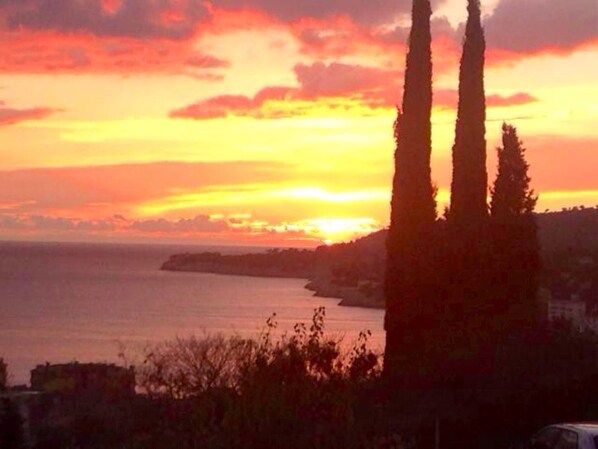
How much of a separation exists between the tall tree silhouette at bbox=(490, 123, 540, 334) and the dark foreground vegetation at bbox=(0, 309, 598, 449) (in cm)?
670

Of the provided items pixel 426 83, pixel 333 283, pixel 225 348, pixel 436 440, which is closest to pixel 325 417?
pixel 436 440

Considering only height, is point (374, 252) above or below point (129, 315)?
above

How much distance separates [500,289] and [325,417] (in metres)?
21.1

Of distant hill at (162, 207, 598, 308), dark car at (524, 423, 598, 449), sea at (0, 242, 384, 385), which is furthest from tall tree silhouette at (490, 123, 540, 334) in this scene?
distant hill at (162, 207, 598, 308)

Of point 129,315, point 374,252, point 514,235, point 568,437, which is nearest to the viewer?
point 568,437

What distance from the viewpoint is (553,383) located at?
22.1 meters

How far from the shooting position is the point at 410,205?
3191 cm

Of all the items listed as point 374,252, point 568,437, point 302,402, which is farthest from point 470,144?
point 374,252

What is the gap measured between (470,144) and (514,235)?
3.64m

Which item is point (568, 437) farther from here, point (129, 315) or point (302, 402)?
point (129, 315)

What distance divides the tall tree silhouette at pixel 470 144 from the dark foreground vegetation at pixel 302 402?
831cm

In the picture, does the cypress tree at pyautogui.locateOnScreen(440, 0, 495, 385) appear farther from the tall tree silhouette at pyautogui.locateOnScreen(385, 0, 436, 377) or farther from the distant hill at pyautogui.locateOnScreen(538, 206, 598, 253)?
the distant hill at pyautogui.locateOnScreen(538, 206, 598, 253)

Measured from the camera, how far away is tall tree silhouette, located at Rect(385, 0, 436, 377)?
31.7 meters

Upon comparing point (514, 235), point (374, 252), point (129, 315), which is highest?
point (374, 252)
